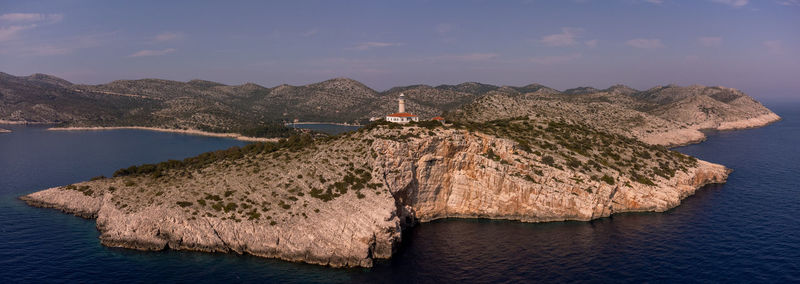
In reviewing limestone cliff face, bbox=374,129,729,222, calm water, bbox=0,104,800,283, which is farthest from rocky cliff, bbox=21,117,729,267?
calm water, bbox=0,104,800,283

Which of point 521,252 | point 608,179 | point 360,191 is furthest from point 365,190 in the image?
point 608,179

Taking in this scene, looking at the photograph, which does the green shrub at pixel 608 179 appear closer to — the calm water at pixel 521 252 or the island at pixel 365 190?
the island at pixel 365 190

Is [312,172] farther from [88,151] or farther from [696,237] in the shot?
[88,151]

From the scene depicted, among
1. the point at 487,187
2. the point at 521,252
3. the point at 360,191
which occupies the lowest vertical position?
the point at 521,252

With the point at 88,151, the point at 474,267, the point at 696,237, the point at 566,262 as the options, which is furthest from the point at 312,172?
the point at 88,151

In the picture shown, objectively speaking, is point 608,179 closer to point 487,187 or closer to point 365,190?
point 487,187

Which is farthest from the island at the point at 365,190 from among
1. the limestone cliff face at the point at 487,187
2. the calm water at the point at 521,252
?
the calm water at the point at 521,252

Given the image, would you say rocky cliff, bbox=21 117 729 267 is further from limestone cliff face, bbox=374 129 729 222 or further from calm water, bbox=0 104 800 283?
calm water, bbox=0 104 800 283
